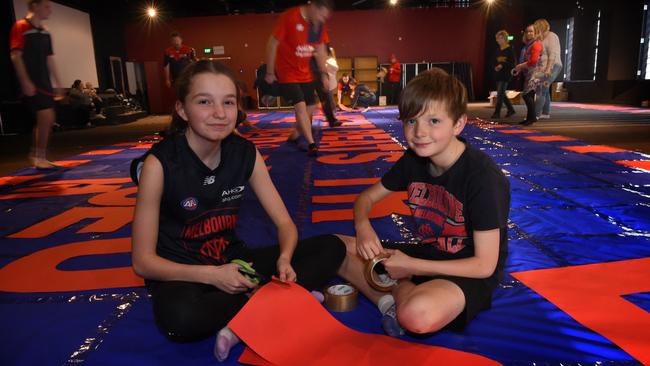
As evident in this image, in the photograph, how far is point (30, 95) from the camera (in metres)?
4.14

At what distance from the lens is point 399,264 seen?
1.32 m

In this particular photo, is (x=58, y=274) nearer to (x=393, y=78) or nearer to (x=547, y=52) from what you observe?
(x=547, y=52)

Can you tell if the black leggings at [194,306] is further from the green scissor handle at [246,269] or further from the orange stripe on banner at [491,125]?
the orange stripe on banner at [491,125]

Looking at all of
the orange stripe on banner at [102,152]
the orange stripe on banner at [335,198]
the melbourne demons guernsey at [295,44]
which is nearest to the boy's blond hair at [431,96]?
the orange stripe on banner at [335,198]

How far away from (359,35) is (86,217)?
14192 mm

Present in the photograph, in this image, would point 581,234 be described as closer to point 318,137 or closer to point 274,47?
point 274,47

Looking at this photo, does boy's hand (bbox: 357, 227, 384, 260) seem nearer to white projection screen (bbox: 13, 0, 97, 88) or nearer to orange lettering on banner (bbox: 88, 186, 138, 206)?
orange lettering on banner (bbox: 88, 186, 138, 206)

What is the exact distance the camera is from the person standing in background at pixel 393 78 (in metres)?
14.4

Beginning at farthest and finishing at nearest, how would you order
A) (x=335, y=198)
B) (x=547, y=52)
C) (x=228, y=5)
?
(x=228, y=5) < (x=547, y=52) < (x=335, y=198)

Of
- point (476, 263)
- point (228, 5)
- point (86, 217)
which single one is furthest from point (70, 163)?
point (228, 5)

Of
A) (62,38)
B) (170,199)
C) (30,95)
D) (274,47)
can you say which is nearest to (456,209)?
(170,199)

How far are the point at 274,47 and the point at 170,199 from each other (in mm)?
3329

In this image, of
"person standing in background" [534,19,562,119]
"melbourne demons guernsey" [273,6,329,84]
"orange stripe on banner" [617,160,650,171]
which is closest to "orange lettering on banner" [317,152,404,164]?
"melbourne demons guernsey" [273,6,329,84]

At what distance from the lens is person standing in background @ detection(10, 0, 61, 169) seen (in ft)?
13.3
